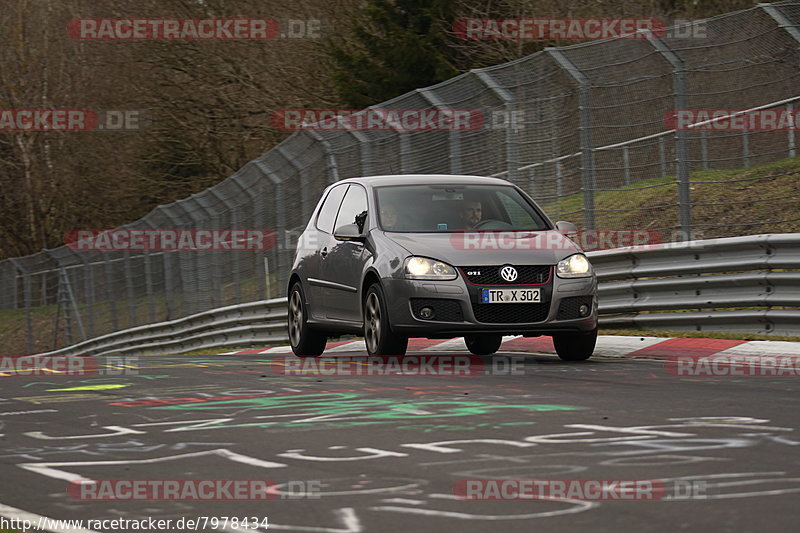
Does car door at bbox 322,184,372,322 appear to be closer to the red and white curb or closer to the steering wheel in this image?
the steering wheel

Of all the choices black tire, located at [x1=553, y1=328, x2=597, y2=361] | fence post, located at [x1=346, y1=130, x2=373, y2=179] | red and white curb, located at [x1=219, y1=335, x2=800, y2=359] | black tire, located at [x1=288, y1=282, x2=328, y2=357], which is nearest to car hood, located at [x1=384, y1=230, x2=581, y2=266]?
black tire, located at [x1=553, y1=328, x2=597, y2=361]

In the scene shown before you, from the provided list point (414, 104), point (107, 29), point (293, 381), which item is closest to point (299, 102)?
point (107, 29)

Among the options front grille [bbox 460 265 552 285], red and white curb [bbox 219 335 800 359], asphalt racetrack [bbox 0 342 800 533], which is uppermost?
front grille [bbox 460 265 552 285]

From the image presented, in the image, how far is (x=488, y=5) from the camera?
3422 cm

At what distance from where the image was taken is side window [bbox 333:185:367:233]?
12897 mm

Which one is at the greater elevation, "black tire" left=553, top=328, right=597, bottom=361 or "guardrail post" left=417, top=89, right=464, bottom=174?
"guardrail post" left=417, top=89, right=464, bottom=174

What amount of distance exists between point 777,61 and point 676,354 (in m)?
3.06

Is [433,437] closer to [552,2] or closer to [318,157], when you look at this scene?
[318,157]

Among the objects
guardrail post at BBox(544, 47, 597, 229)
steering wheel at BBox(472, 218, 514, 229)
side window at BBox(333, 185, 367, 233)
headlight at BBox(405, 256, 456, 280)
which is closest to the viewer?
headlight at BBox(405, 256, 456, 280)

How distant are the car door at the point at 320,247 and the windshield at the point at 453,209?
94 centimetres

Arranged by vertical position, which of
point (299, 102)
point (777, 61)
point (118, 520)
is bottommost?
point (118, 520)

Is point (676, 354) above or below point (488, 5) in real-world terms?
below

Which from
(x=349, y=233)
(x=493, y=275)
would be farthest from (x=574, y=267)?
(x=349, y=233)

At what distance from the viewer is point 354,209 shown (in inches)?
521
